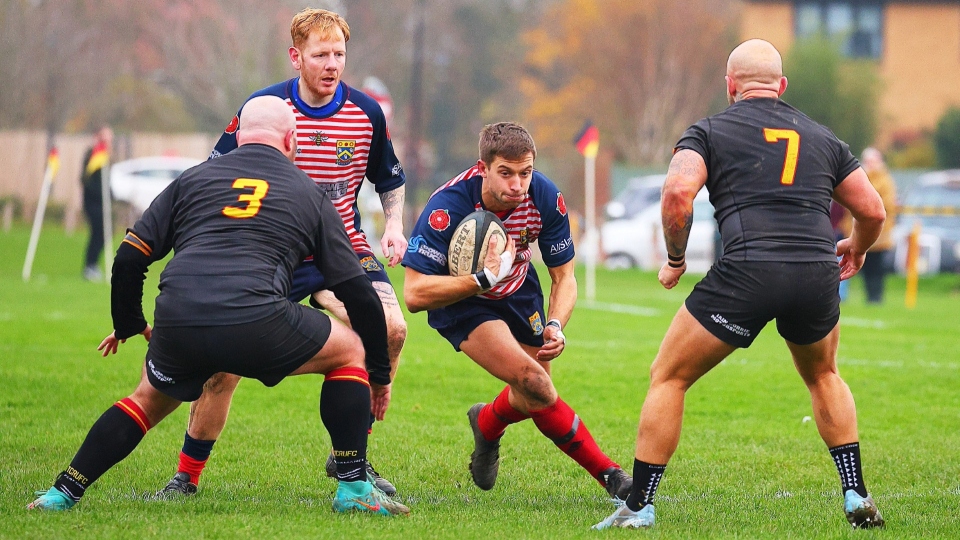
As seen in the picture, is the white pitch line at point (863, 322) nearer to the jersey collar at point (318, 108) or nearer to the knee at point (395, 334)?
the knee at point (395, 334)

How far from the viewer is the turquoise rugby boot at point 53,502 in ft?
16.5

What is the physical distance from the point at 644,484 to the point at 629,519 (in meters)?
0.16

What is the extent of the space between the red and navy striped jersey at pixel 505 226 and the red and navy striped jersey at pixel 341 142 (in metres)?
0.41

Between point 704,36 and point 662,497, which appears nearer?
point 662,497

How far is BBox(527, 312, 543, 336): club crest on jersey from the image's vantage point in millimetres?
6215

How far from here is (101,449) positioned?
5.03 meters

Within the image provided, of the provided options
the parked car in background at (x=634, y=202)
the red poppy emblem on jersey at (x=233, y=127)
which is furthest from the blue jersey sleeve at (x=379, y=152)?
the parked car in background at (x=634, y=202)

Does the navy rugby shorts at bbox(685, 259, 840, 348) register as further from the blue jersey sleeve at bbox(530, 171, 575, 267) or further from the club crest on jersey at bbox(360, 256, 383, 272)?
the club crest on jersey at bbox(360, 256, 383, 272)

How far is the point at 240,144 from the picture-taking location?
521cm

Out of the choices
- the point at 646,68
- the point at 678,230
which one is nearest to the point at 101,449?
the point at 678,230

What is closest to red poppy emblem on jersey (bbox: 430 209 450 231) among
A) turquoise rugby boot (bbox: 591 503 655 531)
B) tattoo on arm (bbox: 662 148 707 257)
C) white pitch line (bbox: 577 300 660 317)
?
tattoo on arm (bbox: 662 148 707 257)

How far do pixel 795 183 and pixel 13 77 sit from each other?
36.0 m

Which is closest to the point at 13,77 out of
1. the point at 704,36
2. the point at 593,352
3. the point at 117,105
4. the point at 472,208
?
the point at 117,105

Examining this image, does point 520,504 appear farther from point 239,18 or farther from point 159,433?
point 239,18
